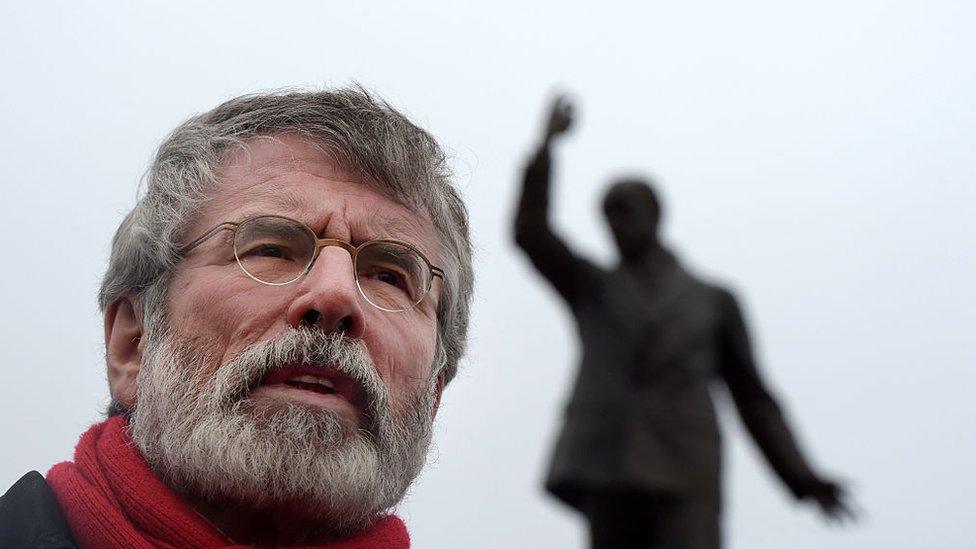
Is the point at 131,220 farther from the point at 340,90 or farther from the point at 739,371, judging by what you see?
the point at 739,371

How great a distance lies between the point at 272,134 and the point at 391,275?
0.80 metres

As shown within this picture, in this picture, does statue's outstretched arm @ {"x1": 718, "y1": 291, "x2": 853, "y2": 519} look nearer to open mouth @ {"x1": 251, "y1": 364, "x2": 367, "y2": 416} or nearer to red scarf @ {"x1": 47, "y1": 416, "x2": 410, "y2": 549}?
open mouth @ {"x1": 251, "y1": 364, "x2": 367, "y2": 416}

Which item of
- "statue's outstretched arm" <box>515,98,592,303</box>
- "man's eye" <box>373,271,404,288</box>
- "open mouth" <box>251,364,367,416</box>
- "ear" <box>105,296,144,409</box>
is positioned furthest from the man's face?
"statue's outstretched arm" <box>515,98,592,303</box>

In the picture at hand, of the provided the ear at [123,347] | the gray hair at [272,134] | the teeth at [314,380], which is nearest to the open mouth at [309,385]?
the teeth at [314,380]

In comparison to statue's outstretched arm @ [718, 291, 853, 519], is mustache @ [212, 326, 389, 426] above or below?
above

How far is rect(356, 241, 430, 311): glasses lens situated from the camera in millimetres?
3398

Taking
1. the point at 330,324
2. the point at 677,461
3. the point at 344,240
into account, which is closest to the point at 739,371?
the point at 677,461

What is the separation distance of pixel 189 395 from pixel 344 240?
72 cm

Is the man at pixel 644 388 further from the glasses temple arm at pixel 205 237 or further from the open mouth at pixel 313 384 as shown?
the glasses temple arm at pixel 205 237

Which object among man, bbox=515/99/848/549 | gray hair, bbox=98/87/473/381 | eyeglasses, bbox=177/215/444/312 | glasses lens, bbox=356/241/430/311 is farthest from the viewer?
gray hair, bbox=98/87/473/381

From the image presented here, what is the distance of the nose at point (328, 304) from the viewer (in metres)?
3.04

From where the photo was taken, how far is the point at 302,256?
3324 millimetres

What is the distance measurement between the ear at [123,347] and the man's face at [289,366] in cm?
23

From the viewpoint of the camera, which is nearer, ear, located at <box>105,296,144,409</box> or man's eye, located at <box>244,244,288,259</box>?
man's eye, located at <box>244,244,288,259</box>
